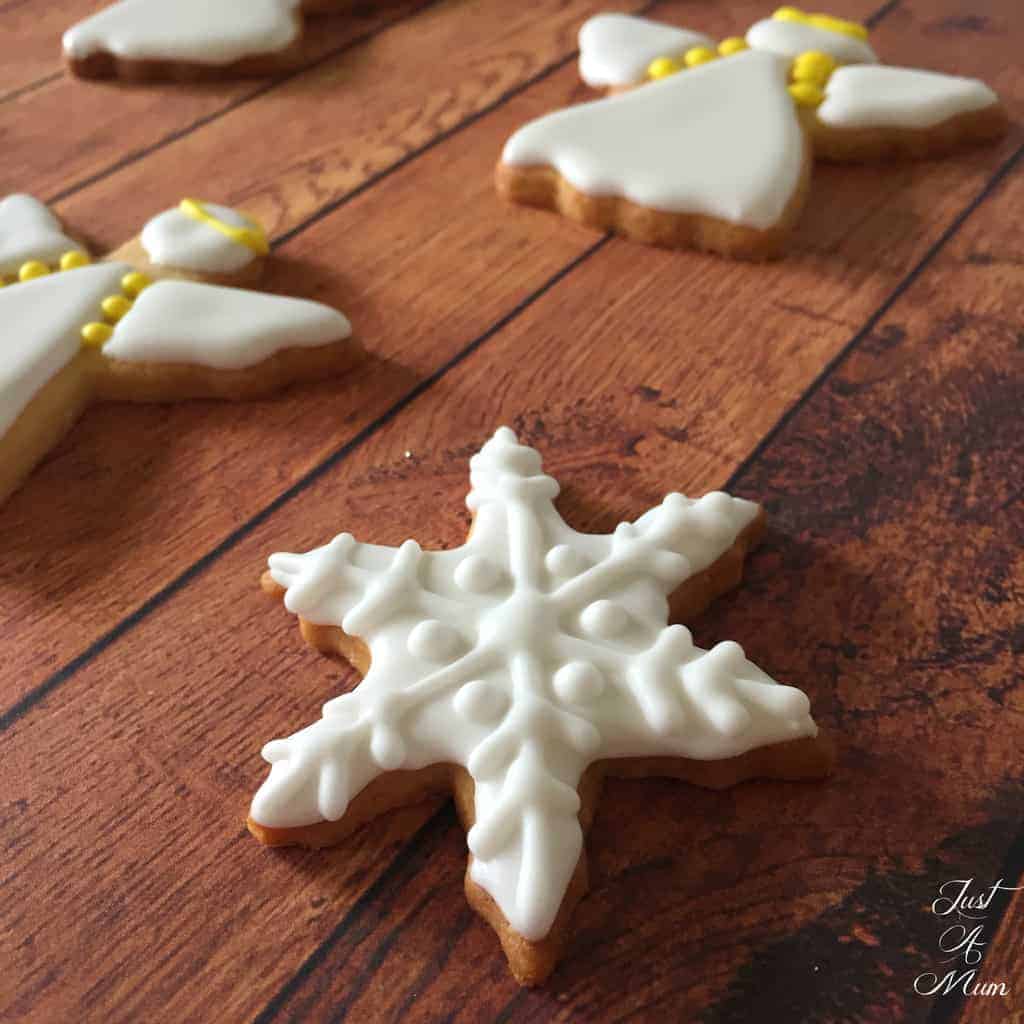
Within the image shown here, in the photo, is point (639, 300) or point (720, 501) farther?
point (639, 300)

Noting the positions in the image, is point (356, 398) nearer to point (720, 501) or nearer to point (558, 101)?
point (720, 501)

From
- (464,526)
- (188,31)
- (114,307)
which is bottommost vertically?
(464,526)

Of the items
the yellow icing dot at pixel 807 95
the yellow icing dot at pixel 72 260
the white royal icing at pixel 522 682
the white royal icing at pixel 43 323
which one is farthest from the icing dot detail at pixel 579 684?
the yellow icing dot at pixel 807 95

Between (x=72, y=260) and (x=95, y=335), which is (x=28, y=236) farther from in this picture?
(x=95, y=335)

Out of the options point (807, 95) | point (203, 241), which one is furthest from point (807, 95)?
point (203, 241)

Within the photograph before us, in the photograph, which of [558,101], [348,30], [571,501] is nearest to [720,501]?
[571,501]

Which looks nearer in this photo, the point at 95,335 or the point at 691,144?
the point at 95,335

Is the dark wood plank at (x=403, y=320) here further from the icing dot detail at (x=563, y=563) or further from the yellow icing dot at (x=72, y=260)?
the icing dot detail at (x=563, y=563)
